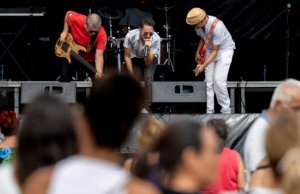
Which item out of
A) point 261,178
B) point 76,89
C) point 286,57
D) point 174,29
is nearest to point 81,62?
point 76,89

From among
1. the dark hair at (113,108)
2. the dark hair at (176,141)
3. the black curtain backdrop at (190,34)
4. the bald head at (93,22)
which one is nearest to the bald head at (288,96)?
the dark hair at (176,141)

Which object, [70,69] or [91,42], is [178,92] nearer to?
[91,42]

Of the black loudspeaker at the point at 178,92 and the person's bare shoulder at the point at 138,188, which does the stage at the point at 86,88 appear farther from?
the person's bare shoulder at the point at 138,188

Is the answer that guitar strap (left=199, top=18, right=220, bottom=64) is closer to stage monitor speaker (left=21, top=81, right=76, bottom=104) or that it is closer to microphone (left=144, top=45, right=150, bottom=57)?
microphone (left=144, top=45, right=150, bottom=57)

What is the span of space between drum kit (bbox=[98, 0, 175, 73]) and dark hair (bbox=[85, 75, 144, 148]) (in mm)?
8370

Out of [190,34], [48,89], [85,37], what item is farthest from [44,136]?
[190,34]

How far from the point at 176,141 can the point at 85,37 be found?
25.4 feet

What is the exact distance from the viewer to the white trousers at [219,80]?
10.8 m

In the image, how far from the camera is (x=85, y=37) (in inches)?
437

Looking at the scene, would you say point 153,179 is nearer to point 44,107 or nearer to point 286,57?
point 44,107

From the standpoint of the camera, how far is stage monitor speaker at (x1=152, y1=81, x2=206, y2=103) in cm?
1061

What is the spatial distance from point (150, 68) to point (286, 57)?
2.67 metres

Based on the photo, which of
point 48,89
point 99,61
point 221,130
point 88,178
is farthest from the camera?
point 99,61

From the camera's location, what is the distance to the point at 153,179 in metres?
4.06
